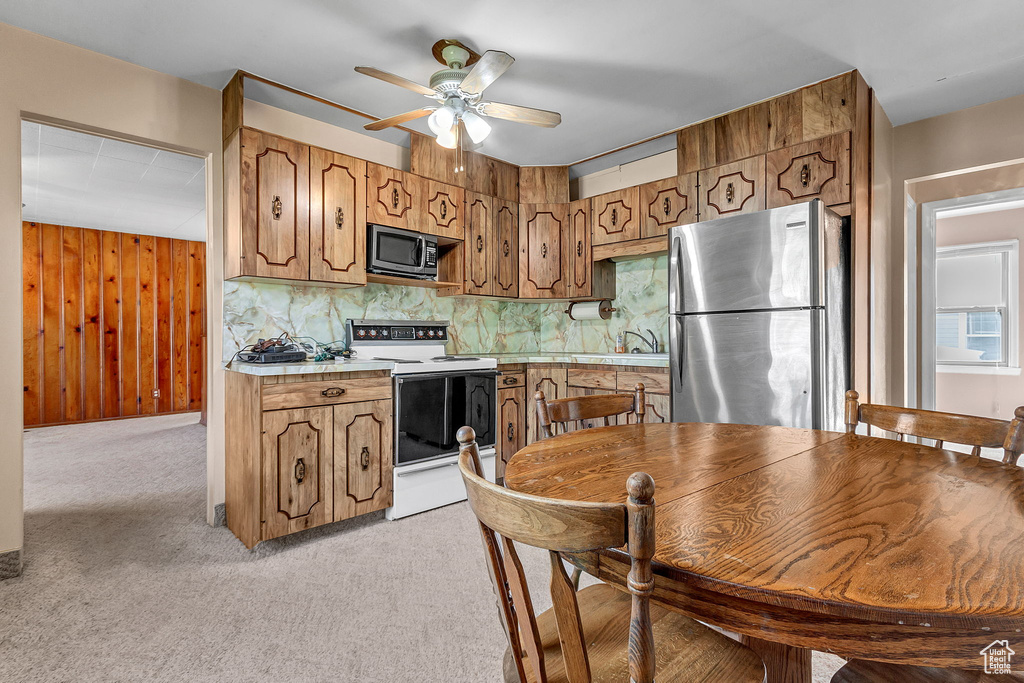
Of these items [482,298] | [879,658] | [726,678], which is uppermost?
[482,298]

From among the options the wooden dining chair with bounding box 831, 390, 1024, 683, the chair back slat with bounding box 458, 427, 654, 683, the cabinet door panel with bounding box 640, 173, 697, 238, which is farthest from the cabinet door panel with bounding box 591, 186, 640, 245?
the chair back slat with bounding box 458, 427, 654, 683

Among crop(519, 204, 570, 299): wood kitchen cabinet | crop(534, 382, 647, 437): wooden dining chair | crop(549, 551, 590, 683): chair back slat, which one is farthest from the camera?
crop(519, 204, 570, 299): wood kitchen cabinet

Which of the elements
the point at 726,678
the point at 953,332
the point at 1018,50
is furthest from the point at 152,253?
the point at 953,332

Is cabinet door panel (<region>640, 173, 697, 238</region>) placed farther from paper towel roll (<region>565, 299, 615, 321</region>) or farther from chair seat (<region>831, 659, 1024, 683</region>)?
chair seat (<region>831, 659, 1024, 683</region>)

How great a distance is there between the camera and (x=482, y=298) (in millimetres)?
4211

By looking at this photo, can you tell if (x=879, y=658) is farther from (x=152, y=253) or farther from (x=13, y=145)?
(x=152, y=253)

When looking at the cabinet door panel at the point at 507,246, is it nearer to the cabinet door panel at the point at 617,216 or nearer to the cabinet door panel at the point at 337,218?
the cabinet door panel at the point at 617,216

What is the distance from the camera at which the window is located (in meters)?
4.62

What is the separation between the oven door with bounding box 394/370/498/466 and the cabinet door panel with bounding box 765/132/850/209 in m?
2.11

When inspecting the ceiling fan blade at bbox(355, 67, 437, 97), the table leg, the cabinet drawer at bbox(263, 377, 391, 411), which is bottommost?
the table leg

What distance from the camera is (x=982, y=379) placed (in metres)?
4.73

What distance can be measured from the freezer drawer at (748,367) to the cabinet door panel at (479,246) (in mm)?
1479

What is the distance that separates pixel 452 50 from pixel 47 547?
3.23m

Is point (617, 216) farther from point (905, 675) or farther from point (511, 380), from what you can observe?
point (905, 675)
